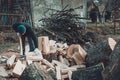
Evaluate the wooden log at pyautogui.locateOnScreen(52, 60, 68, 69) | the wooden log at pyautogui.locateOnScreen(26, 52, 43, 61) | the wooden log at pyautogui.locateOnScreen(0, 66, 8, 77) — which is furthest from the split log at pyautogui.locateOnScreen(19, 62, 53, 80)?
the wooden log at pyautogui.locateOnScreen(26, 52, 43, 61)

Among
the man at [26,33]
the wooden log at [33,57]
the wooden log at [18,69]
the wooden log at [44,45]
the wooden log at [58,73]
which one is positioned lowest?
the wooden log at [58,73]

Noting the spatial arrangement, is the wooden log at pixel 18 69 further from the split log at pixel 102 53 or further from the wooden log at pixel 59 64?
the split log at pixel 102 53

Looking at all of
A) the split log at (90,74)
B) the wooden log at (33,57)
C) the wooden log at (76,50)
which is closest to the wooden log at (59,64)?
the wooden log at (33,57)

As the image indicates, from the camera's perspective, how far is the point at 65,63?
434 inches

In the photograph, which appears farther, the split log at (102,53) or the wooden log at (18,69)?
the split log at (102,53)

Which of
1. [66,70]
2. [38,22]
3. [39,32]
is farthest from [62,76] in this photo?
[38,22]

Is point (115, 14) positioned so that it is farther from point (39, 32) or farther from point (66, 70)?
point (66, 70)

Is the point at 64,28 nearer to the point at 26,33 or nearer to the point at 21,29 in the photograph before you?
the point at 26,33

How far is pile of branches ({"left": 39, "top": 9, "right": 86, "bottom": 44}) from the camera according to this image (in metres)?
15.0

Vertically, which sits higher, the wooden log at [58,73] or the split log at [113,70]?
the split log at [113,70]

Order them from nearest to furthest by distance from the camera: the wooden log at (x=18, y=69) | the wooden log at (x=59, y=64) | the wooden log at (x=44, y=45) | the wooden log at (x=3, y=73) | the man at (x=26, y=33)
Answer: the wooden log at (x=18, y=69) < the wooden log at (x=3, y=73) < the wooden log at (x=59, y=64) < the man at (x=26, y=33) < the wooden log at (x=44, y=45)

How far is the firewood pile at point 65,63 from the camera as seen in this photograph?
821 cm

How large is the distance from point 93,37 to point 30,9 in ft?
13.7

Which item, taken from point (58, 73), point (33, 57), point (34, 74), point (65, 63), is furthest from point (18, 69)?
point (65, 63)
